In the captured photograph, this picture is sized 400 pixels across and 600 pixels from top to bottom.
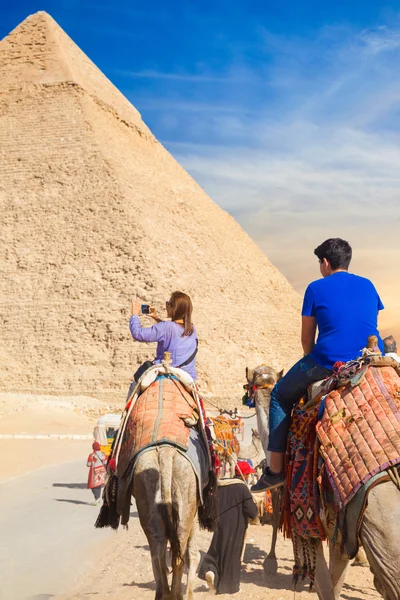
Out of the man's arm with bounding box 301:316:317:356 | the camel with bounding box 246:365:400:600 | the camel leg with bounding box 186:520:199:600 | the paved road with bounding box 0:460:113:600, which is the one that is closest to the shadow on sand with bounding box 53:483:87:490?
the paved road with bounding box 0:460:113:600

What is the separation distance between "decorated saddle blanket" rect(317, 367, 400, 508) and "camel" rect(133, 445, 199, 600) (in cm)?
126

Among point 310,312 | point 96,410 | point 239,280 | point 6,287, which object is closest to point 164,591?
point 310,312

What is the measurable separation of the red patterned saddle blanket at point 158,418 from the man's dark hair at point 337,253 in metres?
1.45

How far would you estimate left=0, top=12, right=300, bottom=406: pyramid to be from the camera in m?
53.9

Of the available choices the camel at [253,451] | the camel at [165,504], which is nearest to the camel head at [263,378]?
the camel at [165,504]

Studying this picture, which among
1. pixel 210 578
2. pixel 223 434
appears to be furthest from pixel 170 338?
pixel 223 434

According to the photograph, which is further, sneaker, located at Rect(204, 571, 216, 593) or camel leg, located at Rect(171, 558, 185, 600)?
sneaker, located at Rect(204, 571, 216, 593)

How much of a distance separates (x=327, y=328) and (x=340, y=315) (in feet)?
0.33

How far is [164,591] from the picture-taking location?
5328 millimetres

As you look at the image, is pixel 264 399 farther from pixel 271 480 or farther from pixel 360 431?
pixel 360 431

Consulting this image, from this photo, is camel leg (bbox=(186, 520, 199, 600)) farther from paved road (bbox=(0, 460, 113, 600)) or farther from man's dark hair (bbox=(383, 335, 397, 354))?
man's dark hair (bbox=(383, 335, 397, 354))

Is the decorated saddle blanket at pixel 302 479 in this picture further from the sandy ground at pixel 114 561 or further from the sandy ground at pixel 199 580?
the sandy ground at pixel 114 561

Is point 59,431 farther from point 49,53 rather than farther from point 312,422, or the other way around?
point 49,53

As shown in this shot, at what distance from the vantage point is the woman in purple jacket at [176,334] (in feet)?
21.5
